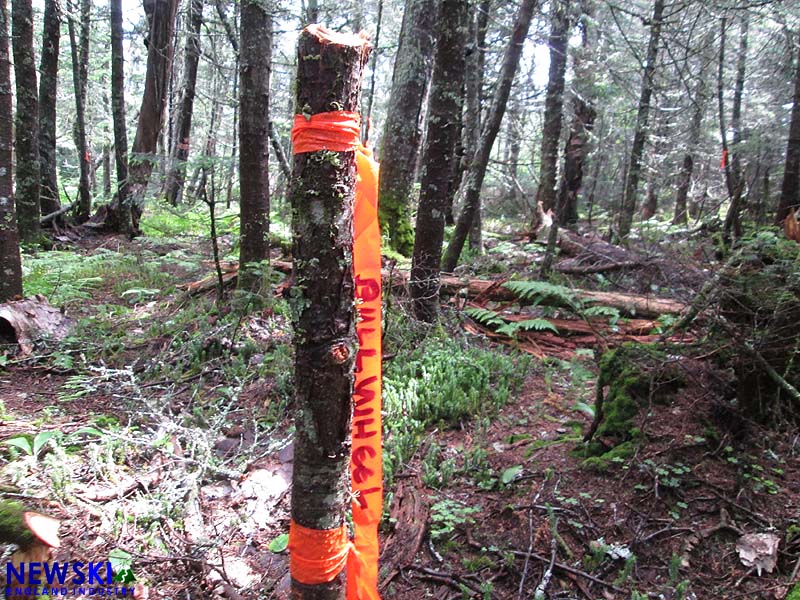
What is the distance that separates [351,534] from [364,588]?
2.76 feet

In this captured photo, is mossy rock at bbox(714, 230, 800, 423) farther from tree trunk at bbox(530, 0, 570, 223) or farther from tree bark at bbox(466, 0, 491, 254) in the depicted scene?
tree trunk at bbox(530, 0, 570, 223)

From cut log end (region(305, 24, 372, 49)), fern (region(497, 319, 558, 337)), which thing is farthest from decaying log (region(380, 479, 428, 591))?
fern (region(497, 319, 558, 337))

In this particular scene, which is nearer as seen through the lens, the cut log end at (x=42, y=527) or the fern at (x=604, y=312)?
the cut log end at (x=42, y=527)

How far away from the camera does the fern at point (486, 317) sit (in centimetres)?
647

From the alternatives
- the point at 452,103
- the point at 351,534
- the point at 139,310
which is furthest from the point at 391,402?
the point at 139,310

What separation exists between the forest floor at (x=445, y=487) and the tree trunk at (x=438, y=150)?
134 centimetres

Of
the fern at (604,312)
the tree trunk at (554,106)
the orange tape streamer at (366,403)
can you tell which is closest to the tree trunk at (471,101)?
the tree trunk at (554,106)

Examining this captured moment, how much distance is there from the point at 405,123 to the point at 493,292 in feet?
11.4

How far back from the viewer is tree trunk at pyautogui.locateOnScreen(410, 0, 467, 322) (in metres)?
5.65

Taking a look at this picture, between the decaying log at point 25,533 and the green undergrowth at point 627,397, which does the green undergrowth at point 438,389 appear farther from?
the decaying log at point 25,533

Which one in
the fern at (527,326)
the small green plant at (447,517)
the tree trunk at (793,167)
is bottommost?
the small green plant at (447,517)

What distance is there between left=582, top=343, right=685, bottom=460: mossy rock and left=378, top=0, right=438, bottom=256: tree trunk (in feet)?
17.3

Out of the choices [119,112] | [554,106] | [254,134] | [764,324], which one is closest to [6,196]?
[254,134]

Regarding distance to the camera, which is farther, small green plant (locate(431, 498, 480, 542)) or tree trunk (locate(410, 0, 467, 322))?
tree trunk (locate(410, 0, 467, 322))
